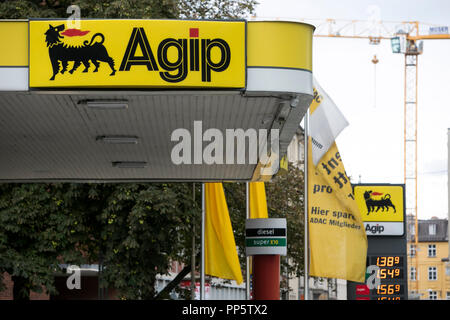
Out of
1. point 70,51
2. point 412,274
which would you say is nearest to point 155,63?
point 70,51

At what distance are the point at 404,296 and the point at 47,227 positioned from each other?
10.4 m

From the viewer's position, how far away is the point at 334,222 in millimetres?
20266

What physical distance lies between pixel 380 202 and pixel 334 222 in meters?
10.6

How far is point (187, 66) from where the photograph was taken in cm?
1061

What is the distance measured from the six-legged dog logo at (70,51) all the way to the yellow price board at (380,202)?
2010 centimetres

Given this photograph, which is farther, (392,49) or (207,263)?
(392,49)

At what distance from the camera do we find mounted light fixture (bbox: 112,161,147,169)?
60.8 ft

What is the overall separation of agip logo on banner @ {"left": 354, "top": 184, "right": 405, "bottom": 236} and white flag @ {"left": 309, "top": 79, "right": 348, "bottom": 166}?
31.5 feet

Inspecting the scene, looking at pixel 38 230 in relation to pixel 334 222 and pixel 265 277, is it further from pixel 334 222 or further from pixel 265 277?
pixel 265 277

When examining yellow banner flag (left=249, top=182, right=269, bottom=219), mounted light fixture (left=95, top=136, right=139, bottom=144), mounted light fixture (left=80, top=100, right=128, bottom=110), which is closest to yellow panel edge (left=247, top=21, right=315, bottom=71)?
mounted light fixture (left=80, top=100, right=128, bottom=110)
